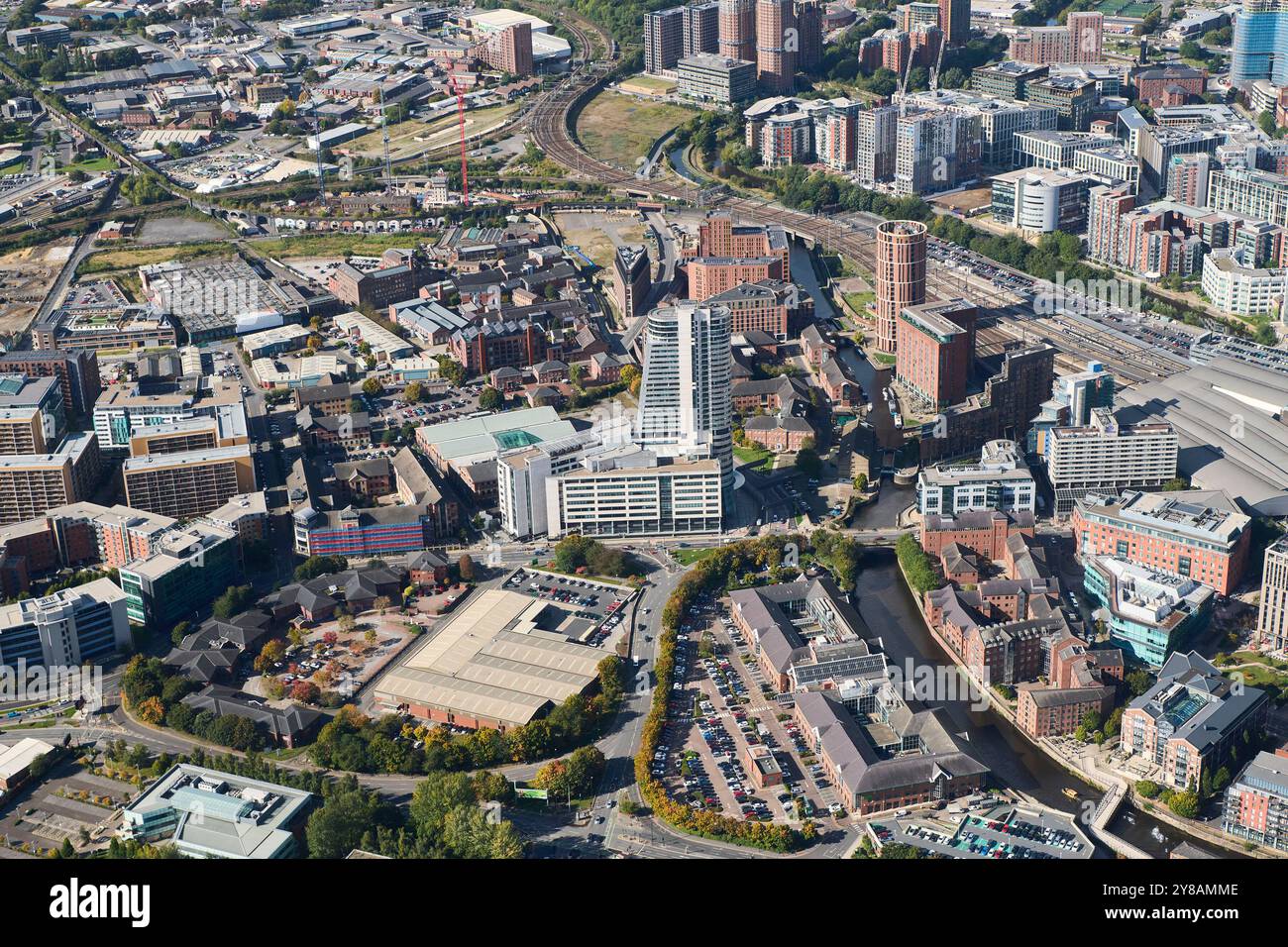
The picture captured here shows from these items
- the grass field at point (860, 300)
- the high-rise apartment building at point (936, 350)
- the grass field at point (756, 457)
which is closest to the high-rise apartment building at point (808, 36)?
the grass field at point (860, 300)

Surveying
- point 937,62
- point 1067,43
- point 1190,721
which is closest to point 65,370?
point 1190,721

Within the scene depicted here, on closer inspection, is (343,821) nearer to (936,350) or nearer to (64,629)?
(64,629)

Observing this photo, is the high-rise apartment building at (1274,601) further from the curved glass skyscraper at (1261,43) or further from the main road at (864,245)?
the curved glass skyscraper at (1261,43)

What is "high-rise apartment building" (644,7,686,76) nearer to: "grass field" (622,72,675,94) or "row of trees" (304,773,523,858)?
A: "grass field" (622,72,675,94)

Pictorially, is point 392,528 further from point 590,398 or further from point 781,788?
point 781,788

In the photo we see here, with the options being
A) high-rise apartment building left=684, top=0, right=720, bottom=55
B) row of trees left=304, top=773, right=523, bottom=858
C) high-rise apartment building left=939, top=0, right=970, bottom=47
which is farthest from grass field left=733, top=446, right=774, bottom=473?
high-rise apartment building left=939, top=0, right=970, bottom=47

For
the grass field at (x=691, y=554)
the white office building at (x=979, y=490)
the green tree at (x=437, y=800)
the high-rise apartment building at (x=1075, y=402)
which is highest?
the high-rise apartment building at (x=1075, y=402)

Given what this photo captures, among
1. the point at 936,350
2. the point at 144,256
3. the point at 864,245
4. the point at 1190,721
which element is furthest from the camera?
the point at 144,256
